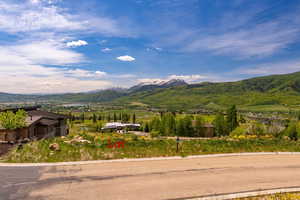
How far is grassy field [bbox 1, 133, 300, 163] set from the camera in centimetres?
1584

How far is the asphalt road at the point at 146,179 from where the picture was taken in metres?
10.1

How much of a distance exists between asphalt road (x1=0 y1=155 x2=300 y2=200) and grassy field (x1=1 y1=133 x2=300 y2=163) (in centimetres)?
187

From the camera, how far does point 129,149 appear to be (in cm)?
1859

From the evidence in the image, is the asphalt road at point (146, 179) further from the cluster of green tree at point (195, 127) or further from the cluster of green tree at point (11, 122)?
the cluster of green tree at point (195, 127)

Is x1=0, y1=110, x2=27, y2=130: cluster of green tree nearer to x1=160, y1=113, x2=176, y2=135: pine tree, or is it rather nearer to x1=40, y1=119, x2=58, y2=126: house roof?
x1=40, y1=119, x2=58, y2=126: house roof

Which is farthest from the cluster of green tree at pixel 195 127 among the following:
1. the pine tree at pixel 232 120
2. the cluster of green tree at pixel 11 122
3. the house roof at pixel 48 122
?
the cluster of green tree at pixel 11 122

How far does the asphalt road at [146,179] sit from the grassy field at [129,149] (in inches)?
73.5

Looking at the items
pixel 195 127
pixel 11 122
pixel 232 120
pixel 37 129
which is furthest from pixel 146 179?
pixel 232 120

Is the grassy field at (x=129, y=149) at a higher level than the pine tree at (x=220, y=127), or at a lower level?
higher

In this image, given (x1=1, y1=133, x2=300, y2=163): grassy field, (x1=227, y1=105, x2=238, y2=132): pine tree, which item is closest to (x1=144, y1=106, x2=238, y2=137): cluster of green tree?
(x1=227, y1=105, x2=238, y2=132): pine tree

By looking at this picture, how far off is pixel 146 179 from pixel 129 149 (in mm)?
6790

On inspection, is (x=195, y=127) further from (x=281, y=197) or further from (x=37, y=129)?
(x=281, y=197)

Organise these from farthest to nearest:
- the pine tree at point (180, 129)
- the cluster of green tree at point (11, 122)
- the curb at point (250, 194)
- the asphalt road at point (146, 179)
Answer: the pine tree at point (180, 129), the cluster of green tree at point (11, 122), the asphalt road at point (146, 179), the curb at point (250, 194)

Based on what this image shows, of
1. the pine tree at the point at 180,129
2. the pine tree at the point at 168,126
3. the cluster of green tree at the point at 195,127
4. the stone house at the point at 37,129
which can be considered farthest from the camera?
the pine tree at the point at 168,126
